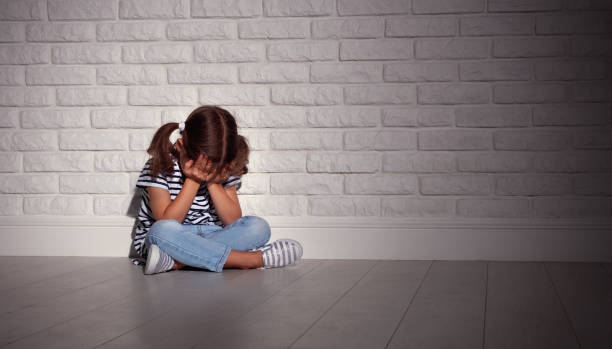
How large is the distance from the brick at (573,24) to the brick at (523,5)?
4cm

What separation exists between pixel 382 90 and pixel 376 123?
0.14m

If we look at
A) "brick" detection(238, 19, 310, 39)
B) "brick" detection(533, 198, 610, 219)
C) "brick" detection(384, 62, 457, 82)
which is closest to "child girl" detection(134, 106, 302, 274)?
"brick" detection(238, 19, 310, 39)

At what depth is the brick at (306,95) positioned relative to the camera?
317cm

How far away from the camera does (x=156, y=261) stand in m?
2.67

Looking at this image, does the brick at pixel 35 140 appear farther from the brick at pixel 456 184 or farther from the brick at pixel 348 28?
the brick at pixel 456 184

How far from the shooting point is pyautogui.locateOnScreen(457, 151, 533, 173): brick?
3.06 meters

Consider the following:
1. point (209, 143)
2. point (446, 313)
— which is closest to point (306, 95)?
point (209, 143)

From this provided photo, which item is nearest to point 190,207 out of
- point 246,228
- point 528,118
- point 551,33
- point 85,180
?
point 246,228

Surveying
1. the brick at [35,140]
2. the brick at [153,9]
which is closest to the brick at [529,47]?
the brick at [153,9]

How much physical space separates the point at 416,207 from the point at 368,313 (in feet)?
4.10

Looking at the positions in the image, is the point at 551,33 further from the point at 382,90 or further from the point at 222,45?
the point at 222,45

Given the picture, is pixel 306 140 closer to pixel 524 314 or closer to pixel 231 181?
pixel 231 181

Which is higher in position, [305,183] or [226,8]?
[226,8]

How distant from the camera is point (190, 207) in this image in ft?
9.59
